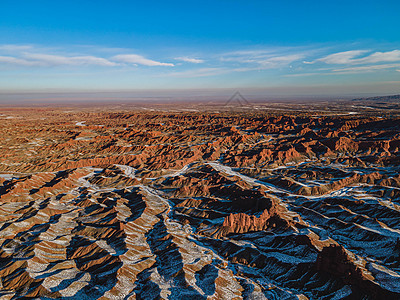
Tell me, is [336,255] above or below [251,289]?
above

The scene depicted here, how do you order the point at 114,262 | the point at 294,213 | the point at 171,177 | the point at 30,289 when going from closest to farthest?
1. the point at 30,289
2. the point at 114,262
3. the point at 294,213
4. the point at 171,177

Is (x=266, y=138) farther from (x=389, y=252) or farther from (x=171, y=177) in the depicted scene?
(x=389, y=252)

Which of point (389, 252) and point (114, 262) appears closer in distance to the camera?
point (114, 262)

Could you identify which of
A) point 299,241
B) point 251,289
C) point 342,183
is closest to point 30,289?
point 251,289

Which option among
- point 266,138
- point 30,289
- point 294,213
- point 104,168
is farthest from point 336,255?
point 266,138

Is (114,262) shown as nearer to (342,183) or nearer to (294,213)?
Answer: (294,213)

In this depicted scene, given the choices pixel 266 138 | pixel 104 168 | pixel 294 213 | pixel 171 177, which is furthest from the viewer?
pixel 266 138
